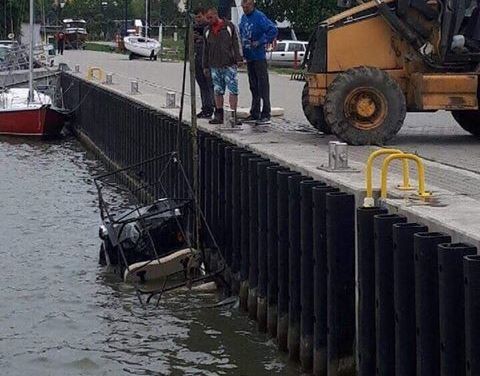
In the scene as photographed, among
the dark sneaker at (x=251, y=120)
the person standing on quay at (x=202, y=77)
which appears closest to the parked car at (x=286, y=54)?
the person standing on quay at (x=202, y=77)

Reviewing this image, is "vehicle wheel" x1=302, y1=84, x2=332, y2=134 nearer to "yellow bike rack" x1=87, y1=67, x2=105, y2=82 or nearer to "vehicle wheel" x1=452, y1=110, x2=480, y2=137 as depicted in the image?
"vehicle wheel" x1=452, y1=110, x2=480, y2=137

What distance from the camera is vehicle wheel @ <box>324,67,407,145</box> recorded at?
53.2 ft

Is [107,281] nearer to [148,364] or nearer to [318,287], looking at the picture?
[148,364]

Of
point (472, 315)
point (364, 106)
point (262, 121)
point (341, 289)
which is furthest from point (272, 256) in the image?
point (262, 121)

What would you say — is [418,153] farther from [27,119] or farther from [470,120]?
[27,119]

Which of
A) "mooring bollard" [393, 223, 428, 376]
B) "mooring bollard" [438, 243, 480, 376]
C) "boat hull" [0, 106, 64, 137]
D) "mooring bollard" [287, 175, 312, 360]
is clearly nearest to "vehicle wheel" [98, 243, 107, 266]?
"mooring bollard" [287, 175, 312, 360]

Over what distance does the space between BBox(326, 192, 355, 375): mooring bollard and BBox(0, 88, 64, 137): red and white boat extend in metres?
26.2

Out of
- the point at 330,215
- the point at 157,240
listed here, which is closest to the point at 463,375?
the point at 330,215

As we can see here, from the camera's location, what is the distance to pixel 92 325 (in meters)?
13.4

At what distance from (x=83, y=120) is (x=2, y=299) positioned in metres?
22.1

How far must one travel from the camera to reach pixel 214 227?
1532 cm

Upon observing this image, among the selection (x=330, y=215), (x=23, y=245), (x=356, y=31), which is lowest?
(x=23, y=245)

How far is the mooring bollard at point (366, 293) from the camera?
926 cm

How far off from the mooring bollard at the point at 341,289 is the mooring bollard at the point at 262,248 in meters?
2.44
